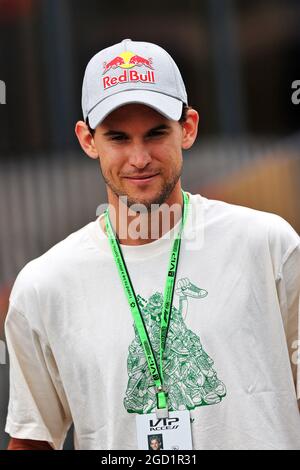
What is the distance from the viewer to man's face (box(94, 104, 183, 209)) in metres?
3.16

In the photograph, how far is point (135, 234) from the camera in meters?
3.36

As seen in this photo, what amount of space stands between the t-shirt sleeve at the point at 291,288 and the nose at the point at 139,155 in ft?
1.50

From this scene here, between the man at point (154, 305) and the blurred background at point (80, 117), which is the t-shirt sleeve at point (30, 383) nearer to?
the man at point (154, 305)

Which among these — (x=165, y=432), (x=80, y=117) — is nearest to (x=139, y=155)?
(x=165, y=432)

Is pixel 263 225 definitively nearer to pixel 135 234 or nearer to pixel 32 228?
pixel 135 234

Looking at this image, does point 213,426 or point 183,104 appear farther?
point 183,104

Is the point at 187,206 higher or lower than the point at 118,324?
higher

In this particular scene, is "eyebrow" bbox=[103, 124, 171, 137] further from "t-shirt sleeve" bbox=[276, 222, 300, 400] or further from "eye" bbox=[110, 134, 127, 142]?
"t-shirt sleeve" bbox=[276, 222, 300, 400]

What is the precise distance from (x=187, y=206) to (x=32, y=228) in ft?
15.6

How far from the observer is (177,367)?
320 centimetres

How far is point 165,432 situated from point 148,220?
24.6 inches

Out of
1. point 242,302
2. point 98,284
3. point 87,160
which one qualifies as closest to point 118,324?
point 98,284

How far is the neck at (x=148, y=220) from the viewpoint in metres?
3.31

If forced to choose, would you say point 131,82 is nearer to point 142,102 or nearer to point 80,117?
point 142,102
